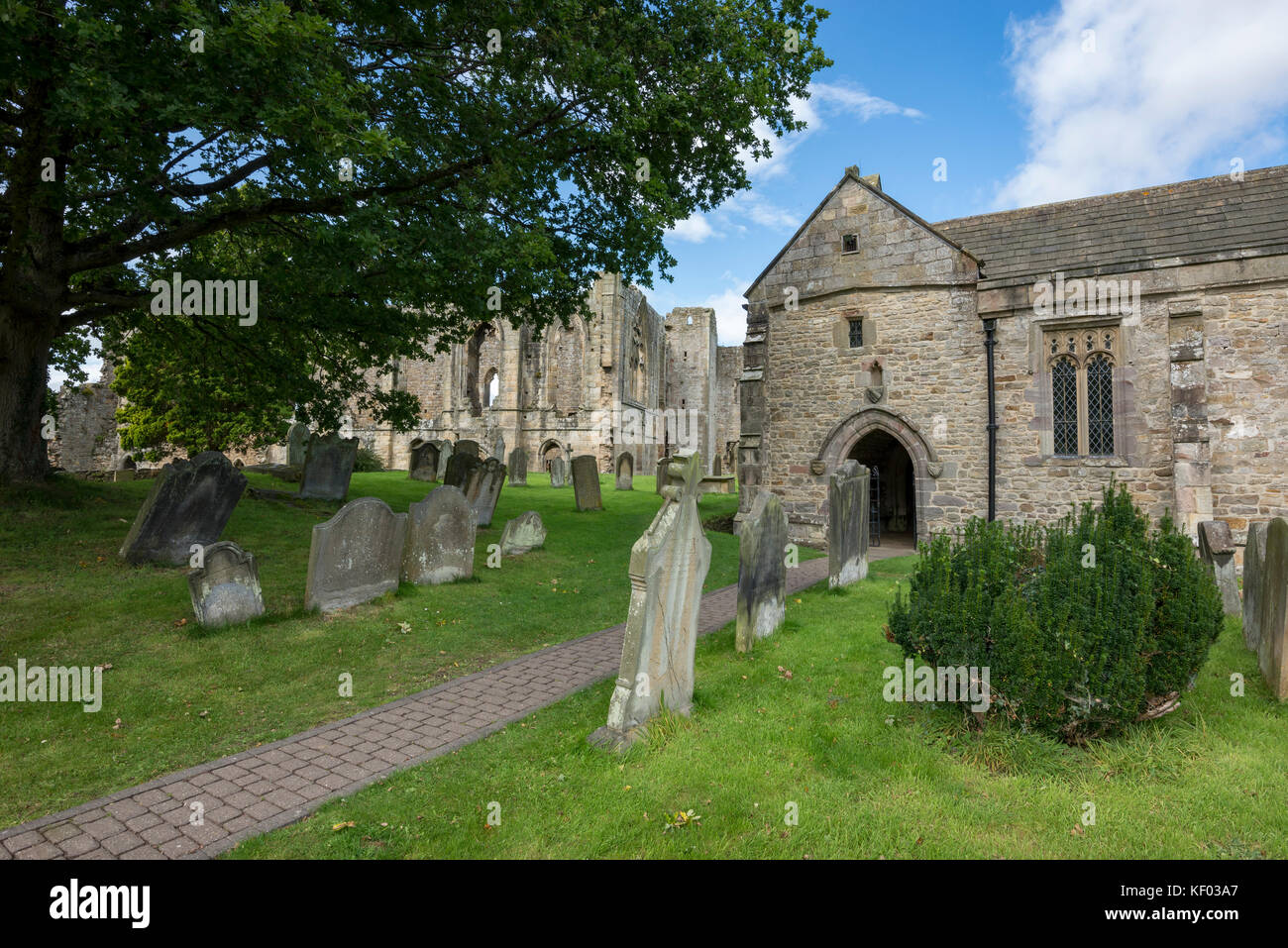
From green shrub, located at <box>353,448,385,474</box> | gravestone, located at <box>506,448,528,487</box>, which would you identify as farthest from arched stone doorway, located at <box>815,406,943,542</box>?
green shrub, located at <box>353,448,385,474</box>

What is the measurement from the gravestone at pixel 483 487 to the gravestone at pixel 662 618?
29.0 ft

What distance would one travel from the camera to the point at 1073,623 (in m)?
3.77

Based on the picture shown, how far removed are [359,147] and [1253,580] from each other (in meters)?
10.3

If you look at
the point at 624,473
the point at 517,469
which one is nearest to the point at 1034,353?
the point at 624,473

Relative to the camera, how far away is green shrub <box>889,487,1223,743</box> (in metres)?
3.78

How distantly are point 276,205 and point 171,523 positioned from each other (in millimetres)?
4716

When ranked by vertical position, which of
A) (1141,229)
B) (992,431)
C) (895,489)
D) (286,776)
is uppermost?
(1141,229)

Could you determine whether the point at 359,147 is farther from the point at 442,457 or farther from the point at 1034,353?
the point at 442,457

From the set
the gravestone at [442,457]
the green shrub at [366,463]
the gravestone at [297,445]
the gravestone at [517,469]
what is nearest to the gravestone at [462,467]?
the gravestone at [442,457]

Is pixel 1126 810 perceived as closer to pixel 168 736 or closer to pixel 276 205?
pixel 168 736

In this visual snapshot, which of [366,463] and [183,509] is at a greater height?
[366,463]
